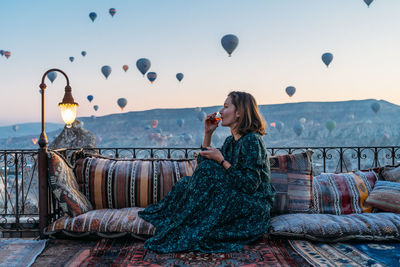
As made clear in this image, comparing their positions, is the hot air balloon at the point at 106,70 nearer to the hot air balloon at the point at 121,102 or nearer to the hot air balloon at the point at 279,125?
the hot air balloon at the point at 121,102

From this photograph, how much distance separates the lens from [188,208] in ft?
7.18

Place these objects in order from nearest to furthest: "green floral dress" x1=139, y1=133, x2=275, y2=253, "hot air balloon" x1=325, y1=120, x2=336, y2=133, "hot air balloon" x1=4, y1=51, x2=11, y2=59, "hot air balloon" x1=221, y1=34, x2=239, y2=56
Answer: "green floral dress" x1=139, y1=133, x2=275, y2=253 → "hot air balloon" x1=221, y1=34, x2=239, y2=56 → "hot air balloon" x1=4, y1=51, x2=11, y2=59 → "hot air balloon" x1=325, y1=120, x2=336, y2=133

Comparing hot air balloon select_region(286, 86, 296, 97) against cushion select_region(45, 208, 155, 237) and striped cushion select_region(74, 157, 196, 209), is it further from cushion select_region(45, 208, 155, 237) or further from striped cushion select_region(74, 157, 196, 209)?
cushion select_region(45, 208, 155, 237)

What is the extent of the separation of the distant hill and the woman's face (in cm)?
3254

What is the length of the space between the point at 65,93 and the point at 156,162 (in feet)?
4.25

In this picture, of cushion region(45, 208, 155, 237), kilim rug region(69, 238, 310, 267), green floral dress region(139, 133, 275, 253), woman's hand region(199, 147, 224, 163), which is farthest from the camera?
cushion region(45, 208, 155, 237)

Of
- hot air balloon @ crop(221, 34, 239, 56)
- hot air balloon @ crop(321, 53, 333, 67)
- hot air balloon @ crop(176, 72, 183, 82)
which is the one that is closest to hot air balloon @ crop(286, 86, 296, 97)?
hot air balloon @ crop(321, 53, 333, 67)

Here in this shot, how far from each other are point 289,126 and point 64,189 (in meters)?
34.1

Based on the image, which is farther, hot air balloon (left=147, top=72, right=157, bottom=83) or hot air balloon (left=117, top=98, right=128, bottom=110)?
hot air balloon (left=117, top=98, right=128, bottom=110)

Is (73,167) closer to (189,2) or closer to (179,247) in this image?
(179,247)

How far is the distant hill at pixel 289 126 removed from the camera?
118 ft

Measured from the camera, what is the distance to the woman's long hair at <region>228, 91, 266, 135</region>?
2.28m

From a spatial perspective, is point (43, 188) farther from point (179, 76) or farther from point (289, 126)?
point (289, 126)

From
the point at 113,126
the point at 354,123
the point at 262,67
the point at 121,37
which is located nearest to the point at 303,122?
the point at 354,123
